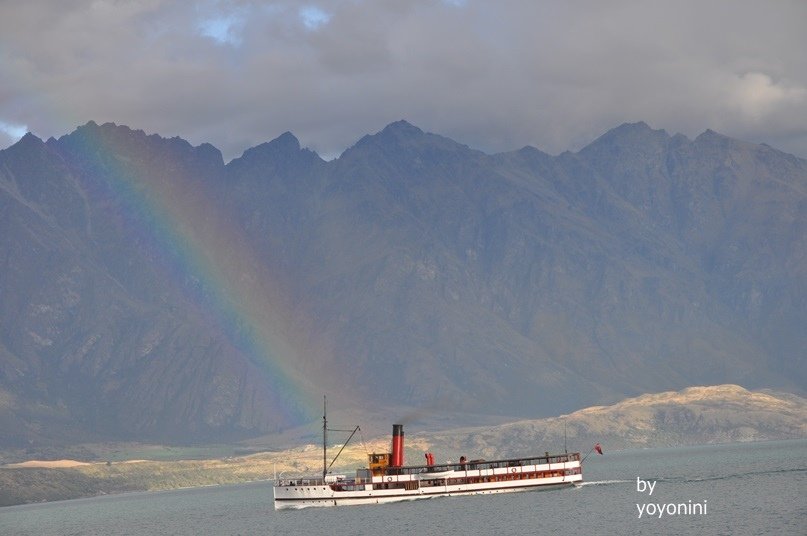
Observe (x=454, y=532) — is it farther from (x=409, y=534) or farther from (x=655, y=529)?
(x=655, y=529)

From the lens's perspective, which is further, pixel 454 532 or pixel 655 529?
pixel 454 532

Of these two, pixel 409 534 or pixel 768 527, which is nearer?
pixel 768 527

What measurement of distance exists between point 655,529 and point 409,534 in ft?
132

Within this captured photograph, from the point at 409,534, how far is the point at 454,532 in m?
7.58

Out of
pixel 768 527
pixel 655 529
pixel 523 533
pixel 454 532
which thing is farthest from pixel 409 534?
pixel 768 527

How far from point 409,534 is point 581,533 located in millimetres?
28907

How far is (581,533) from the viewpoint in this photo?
18625 centimetres

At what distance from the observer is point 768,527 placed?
178 m

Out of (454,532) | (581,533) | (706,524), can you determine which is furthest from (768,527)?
(454,532)

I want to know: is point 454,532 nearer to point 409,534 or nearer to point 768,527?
point 409,534

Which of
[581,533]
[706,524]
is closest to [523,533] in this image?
[581,533]

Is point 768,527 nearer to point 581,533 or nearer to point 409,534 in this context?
point 581,533

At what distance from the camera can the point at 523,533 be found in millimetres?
189375

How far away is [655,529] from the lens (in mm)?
183500
